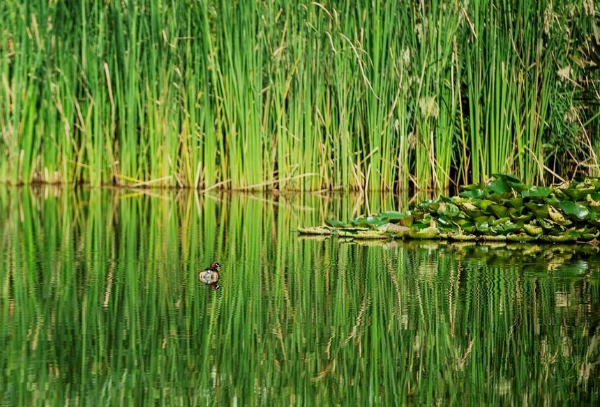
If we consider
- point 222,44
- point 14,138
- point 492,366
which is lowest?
point 492,366

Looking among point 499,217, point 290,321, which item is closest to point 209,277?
point 290,321

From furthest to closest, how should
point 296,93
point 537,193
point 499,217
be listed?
point 296,93 < point 499,217 < point 537,193

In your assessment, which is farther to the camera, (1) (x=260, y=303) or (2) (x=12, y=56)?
(2) (x=12, y=56)

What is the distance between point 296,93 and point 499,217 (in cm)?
319

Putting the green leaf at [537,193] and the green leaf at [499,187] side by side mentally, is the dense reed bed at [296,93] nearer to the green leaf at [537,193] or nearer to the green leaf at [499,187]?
the green leaf at [499,187]

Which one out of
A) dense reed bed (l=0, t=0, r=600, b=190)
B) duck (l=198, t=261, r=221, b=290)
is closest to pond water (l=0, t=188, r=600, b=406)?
duck (l=198, t=261, r=221, b=290)

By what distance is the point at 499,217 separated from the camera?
688cm

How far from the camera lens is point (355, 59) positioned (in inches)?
372

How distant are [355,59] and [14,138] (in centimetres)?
307

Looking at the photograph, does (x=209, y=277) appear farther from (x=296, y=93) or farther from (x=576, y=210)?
(x=296, y=93)

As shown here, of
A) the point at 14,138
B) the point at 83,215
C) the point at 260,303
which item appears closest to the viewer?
the point at 260,303

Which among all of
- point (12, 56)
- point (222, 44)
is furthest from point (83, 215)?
point (12, 56)

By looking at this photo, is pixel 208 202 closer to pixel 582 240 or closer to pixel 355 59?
pixel 355 59

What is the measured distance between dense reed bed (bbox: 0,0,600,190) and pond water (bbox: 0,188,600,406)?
97.2 inches
